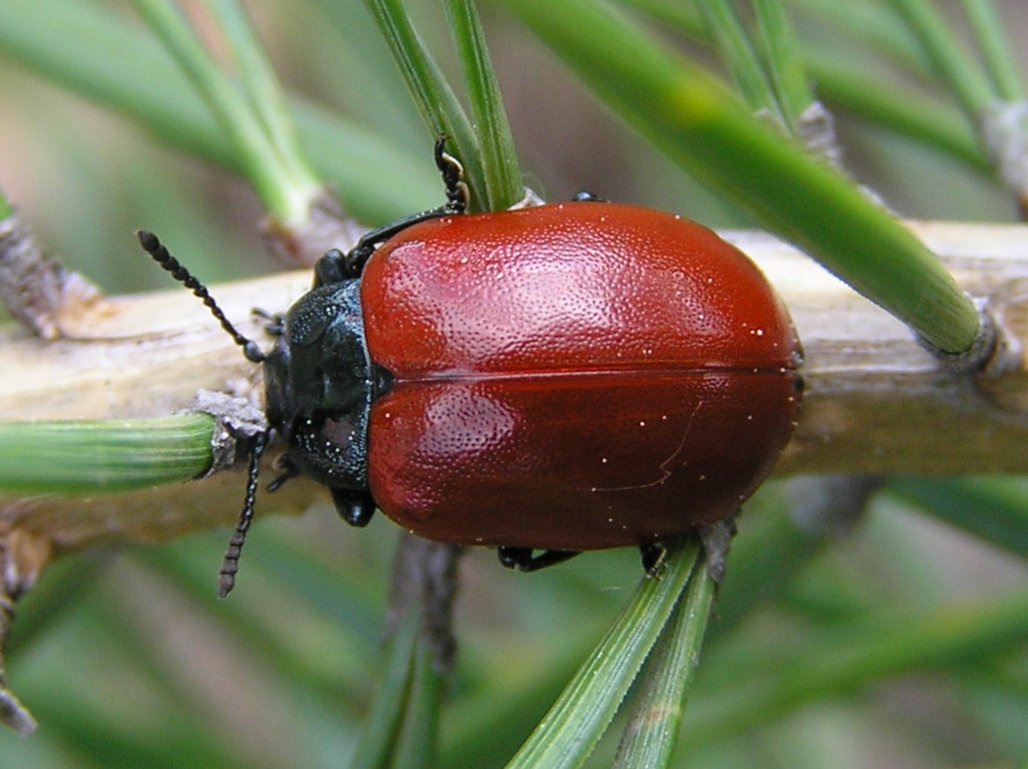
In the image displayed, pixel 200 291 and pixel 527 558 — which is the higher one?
pixel 200 291

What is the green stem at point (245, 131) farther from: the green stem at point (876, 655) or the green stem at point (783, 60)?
the green stem at point (876, 655)

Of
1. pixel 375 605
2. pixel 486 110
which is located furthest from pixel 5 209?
pixel 375 605

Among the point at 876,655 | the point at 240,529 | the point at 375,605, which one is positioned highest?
the point at 240,529

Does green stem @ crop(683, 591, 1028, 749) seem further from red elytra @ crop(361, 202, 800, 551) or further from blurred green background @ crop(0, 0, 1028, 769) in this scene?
red elytra @ crop(361, 202, 800, 551)

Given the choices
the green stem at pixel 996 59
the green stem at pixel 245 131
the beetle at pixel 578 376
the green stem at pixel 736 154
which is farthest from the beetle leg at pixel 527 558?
the green stem at pixel 996 59

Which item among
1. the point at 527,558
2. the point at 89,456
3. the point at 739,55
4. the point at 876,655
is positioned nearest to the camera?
the point at 89,456

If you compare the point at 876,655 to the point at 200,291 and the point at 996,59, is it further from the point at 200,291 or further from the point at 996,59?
the point at 200,291

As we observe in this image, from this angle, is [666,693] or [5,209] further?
[5,209]

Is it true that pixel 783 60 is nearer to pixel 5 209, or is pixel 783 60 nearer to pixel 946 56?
pixel 946 56

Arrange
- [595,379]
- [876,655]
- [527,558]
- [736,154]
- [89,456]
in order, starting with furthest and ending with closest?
[876,655]
[527,558]
[595,379]
[89,456]
[736,154]
